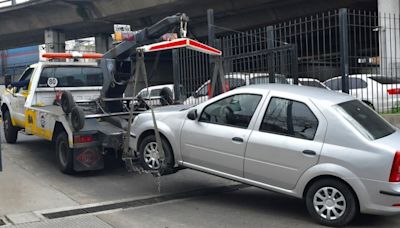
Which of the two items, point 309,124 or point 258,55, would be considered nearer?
point 309,124

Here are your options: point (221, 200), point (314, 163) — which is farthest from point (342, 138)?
point (221, 200)

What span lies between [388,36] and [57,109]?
11.7 meters

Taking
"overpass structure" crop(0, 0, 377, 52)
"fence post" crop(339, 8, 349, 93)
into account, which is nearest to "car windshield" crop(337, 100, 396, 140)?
"fence post" crop(339, 8, 349, 93)

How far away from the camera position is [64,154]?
27.6 ft

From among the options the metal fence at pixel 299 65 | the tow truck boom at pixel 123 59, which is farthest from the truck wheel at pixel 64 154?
the metal fence at pixel 299 65

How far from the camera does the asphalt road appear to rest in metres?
5.88

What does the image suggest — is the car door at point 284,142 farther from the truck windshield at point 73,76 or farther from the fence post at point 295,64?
the truck windshield at point 73,76

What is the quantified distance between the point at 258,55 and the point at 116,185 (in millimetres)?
4504

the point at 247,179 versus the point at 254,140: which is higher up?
the point at 254,140

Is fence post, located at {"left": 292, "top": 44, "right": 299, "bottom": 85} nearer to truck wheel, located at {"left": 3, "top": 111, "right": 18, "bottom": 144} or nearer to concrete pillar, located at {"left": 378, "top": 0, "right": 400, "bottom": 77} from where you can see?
concrete pillar, located at {"left": 378, "top": 0, "right": 400, "bottom": 77}

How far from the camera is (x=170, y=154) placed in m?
7.00

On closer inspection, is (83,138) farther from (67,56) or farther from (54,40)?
(54,40)

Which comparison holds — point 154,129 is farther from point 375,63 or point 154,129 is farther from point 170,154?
point 375,63

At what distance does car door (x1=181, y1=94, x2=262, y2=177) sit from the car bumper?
161cm
